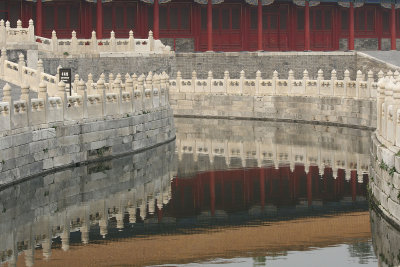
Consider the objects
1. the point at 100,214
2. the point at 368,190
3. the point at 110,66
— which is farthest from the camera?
the point at 110,66

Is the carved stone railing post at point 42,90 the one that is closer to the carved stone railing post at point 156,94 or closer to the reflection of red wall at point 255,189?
the reflection of red wall at point 255,189

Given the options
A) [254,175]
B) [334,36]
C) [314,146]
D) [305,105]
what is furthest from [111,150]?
[334,36]

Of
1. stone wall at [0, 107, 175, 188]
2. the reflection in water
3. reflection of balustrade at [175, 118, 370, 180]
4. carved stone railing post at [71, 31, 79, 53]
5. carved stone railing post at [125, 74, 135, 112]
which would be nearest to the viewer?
the reflection in water

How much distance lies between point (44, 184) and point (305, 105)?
19406 millimetres

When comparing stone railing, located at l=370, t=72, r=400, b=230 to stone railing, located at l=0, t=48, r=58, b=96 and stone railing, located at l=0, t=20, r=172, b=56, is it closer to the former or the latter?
stone railing, located at l=0, t=48, r=58, b=96

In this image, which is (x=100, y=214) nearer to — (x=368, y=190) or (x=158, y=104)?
(x=368, y=190)

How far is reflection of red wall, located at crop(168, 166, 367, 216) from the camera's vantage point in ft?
77.8

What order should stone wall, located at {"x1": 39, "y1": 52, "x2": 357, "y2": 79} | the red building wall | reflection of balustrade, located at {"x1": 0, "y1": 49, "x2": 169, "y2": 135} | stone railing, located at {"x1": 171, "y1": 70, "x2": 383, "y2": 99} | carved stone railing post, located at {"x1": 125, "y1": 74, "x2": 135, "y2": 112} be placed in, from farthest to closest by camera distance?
the red building wall, stone wall, located at {"x1": 39, "y1": 52, "x2": 357, "y2": 79}, stone railing, located at {"x1": 171, "y1": 70, "x2": 383, "y2": 99}, carved stone railing post, located at {"x1": 125, "y1": 74, "x2": 135, "y2": 112}, reflection of balustrade, located at {"x1": 0, "y1": 49, "x2": 169, "y2": 135}

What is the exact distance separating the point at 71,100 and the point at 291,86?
54.0ft

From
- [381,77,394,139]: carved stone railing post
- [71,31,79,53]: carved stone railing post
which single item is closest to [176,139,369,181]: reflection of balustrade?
[381,77,394,139]: carved stone railing post

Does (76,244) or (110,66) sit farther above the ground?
(110,66)

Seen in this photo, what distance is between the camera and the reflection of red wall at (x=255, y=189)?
2372 centimetres

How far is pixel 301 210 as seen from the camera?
22.8 metres

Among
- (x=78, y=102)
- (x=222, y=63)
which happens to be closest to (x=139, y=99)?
(x=78, y=102)
